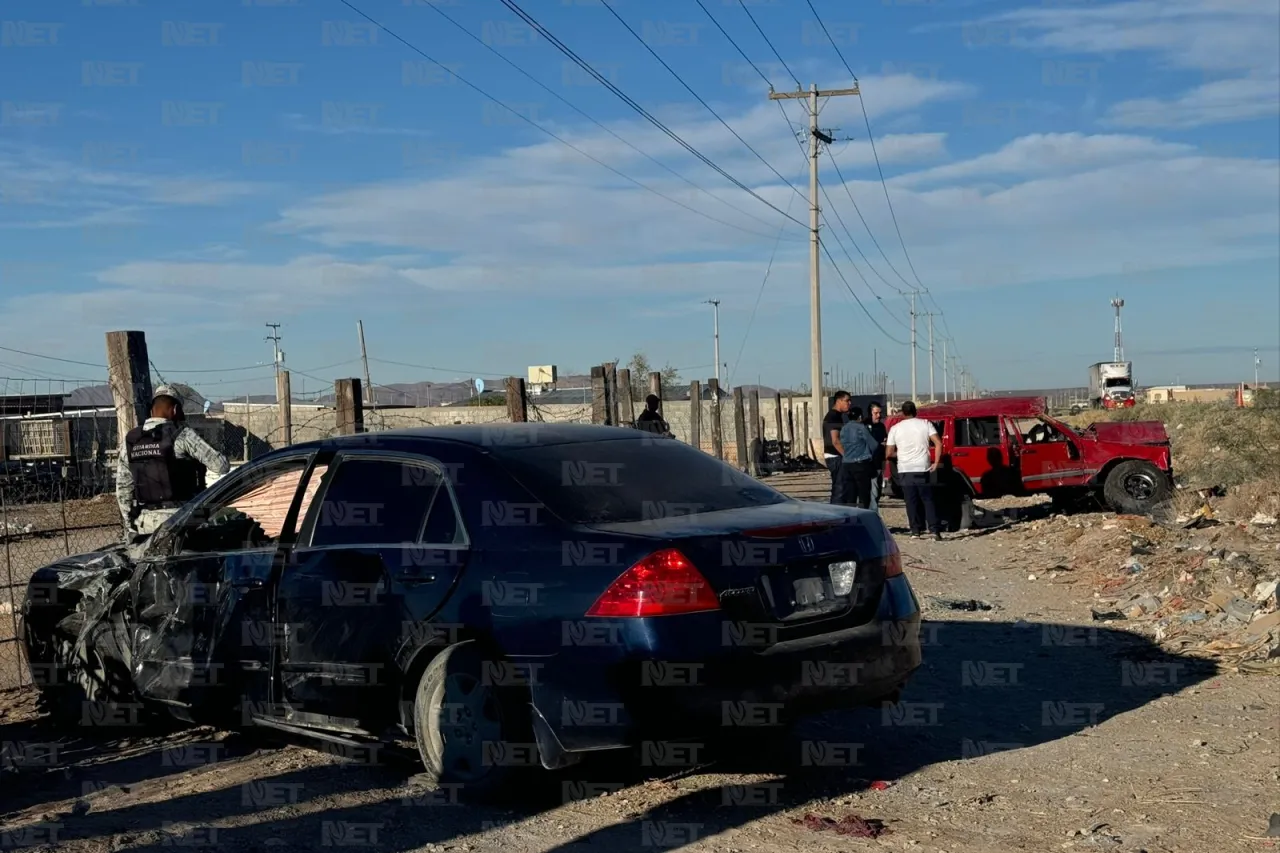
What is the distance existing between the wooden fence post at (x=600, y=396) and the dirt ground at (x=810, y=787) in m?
7.99

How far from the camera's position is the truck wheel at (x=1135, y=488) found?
1827 cm

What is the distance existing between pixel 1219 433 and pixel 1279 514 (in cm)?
1405

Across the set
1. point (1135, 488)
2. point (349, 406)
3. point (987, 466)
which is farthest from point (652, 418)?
point (1135, 488)

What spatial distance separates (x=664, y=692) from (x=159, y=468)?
4.64 m

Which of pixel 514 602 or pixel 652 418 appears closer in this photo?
pixel 514 602

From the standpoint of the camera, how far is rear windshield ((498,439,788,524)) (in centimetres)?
532

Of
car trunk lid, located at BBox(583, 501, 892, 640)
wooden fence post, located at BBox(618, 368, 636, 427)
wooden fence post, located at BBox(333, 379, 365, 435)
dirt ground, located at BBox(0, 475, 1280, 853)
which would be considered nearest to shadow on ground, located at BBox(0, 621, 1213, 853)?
dirt ground, located at BBox(0, 475, 1280, 853)

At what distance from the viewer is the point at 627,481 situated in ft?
18.5

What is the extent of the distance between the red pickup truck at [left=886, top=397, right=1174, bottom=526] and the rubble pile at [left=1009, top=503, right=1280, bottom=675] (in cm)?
87

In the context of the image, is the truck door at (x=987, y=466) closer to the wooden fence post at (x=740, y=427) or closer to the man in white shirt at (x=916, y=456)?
the man in white shirt at (x=916, y=456)

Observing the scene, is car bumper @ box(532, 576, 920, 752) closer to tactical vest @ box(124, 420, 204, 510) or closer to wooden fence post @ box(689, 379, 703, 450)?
tactical vest @ box(124, 420, 204, 510)

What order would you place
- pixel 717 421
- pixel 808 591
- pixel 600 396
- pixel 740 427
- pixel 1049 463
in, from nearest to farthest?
pixel 808 591 < pixel 600 396 < pixel 1049 463 < pixel 717 421 < pixel 740 427

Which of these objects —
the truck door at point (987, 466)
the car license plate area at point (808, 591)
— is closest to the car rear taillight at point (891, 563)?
the car license plate area at point (808, 591)

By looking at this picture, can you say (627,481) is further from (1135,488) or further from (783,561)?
(1135,488)
